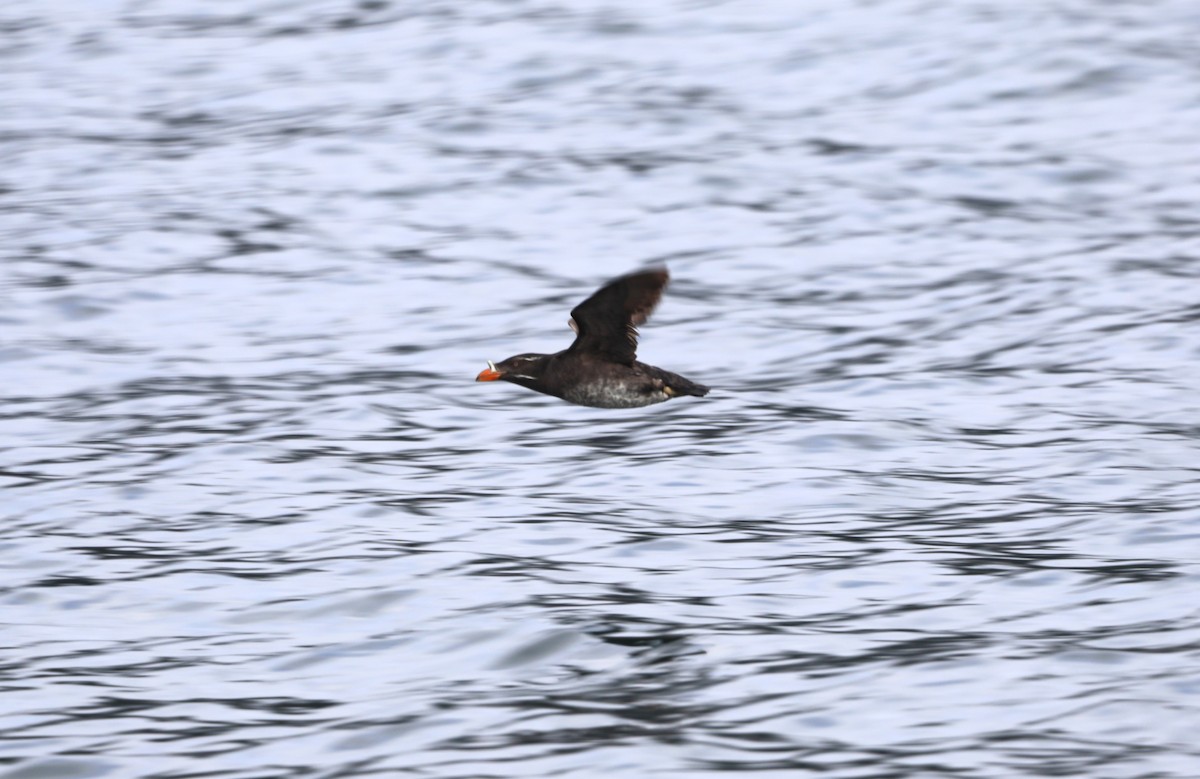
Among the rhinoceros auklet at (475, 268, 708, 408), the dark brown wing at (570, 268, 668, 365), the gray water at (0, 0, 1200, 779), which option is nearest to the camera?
the gray water at (0, 0, 1200, 779)

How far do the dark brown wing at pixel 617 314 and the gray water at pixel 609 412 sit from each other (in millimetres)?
1149

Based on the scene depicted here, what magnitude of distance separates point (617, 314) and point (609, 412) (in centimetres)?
342

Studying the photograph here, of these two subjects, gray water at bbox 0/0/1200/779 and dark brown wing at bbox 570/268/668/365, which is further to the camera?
dark brown wing at bbox 570/268/668/365

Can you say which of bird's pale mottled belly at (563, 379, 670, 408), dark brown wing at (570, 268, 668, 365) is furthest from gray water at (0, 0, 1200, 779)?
dark brown wing at (570, 268, 668, 365)

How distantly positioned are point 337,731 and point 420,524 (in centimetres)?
330

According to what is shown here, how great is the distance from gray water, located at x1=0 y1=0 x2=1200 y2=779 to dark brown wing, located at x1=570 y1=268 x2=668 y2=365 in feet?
3.77

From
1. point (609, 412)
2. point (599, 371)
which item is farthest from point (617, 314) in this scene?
point (609, 412)

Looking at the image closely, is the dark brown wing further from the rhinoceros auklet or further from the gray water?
the gray water

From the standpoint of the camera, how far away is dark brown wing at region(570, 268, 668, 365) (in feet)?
35.0

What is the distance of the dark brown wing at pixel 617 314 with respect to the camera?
10.7 metres

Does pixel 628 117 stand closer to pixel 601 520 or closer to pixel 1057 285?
pixel 1057 285

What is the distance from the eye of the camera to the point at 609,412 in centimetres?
1446

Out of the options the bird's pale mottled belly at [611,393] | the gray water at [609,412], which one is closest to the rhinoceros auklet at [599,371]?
the bird's pale mottled belly at [611,393]

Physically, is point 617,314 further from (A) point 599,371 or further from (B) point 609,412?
(B) point 609,412
